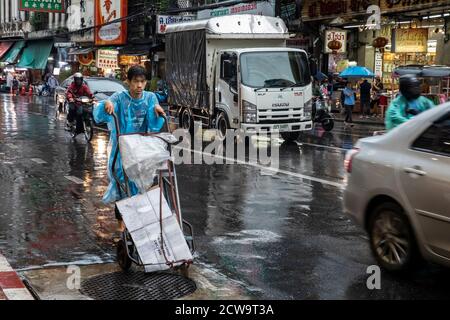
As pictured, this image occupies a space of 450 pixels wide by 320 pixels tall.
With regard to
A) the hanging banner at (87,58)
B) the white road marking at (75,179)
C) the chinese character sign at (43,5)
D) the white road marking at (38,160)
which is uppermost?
the chinese character sign at (43,5)

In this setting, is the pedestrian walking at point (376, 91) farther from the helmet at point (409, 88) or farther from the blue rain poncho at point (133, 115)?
the blue rain poncho at point (133, 115)

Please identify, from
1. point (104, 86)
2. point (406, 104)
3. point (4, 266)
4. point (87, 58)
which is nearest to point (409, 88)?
point (406, 104)

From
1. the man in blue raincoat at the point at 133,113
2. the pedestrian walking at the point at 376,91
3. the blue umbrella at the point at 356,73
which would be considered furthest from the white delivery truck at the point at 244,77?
the pedestrian walking at the point at 376,91

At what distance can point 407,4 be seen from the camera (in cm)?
2248

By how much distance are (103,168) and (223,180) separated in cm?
251

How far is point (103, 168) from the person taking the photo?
11641 mm

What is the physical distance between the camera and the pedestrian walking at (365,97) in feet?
81.7

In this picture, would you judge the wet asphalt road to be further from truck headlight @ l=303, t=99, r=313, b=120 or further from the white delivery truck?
truck headlight @ l=303, t=99, r=313, b=120

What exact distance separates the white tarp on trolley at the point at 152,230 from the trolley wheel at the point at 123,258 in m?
0.33

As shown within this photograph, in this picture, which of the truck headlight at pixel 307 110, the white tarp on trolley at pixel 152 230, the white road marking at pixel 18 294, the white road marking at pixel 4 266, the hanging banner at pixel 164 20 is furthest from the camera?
the hanging banner at pixel 164 20

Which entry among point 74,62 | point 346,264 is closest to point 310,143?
point 346,264

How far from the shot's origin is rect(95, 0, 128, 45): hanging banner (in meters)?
39.2

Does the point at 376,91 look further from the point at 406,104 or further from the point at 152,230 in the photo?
the point at 152,230
